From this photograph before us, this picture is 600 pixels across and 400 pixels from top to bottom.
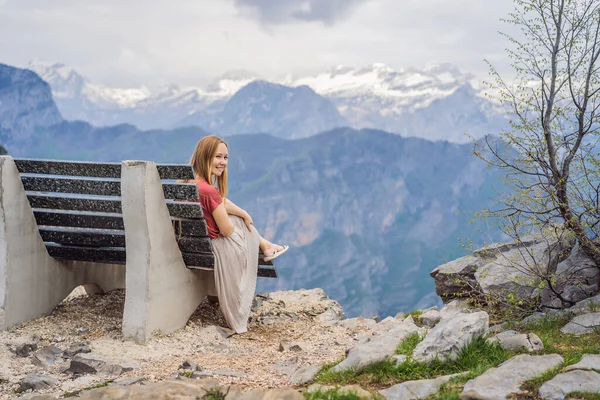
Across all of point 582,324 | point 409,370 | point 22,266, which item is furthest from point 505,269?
point 22,266

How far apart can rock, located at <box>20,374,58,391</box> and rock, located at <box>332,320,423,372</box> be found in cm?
249

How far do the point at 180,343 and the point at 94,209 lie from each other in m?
1.83

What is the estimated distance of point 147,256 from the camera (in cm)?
698

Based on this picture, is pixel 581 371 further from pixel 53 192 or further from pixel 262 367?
pixel 53 192

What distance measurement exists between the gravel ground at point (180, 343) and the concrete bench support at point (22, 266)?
0.64 feet

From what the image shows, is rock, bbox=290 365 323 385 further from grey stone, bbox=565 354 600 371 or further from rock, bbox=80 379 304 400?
grey stone, bbox=565 354 600 371

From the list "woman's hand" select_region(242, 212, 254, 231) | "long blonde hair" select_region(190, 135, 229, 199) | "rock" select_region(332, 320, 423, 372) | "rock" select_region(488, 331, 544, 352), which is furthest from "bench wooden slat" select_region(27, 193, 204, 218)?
"rock" select_region(488, 331, 544, 352)

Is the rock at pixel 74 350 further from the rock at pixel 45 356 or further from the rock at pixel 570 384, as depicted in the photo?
the rock at pixel 570 384

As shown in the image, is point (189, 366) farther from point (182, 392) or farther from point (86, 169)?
point (86, 169)

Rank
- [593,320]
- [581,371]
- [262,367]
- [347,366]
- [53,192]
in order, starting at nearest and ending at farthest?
[581,371] → [347,366] → [262,367] → [593,320] → [53,192]

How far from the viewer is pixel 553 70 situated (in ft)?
26.3

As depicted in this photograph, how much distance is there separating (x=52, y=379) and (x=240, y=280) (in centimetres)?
267

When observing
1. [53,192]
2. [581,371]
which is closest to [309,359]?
[581,371]

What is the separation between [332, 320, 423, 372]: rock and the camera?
5.47m
